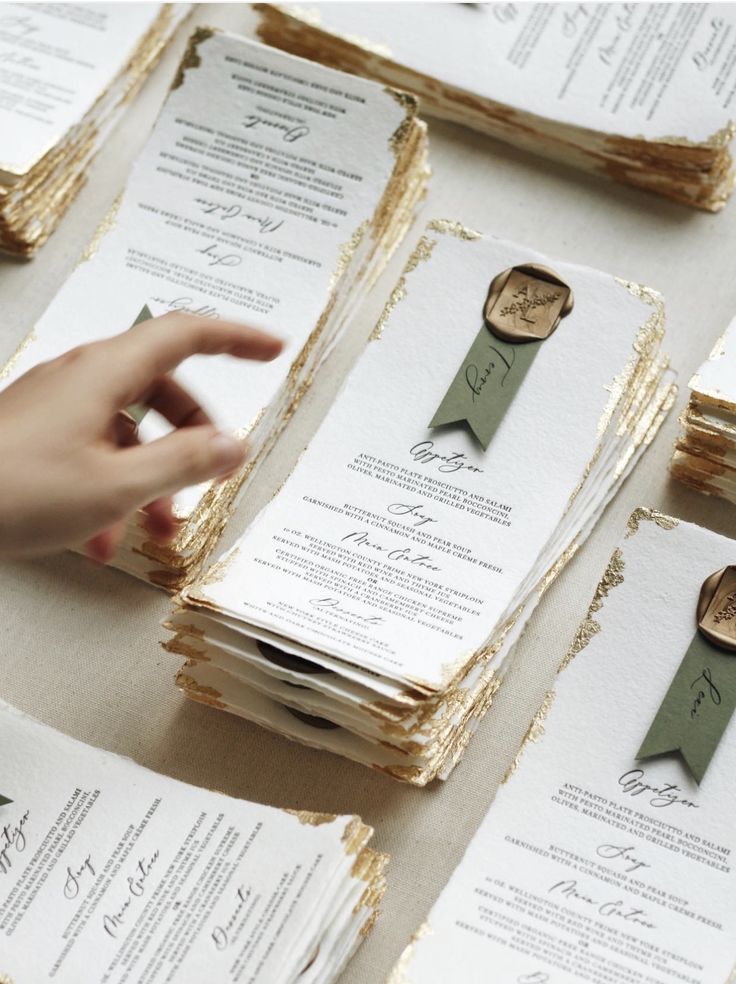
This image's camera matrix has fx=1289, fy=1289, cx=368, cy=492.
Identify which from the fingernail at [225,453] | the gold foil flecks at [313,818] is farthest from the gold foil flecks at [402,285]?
the gold foil flecks at [313,818]

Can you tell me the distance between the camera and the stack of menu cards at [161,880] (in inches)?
38.8

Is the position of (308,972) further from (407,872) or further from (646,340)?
(646,340)

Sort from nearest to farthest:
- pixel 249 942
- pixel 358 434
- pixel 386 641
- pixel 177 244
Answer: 1. pixel 249 942
2. pixel 386 641
3. pixel 358 434
4. pixel 177 244

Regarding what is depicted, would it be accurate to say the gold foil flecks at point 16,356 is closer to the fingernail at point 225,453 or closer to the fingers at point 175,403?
the fingers at point 175,403

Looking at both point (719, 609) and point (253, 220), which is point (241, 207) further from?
point (719, 609)

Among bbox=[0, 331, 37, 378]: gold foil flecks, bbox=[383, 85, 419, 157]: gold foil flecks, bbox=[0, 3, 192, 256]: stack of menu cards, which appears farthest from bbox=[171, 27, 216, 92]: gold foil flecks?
bbox=[0, 331, 37, 378]: gold foil flecks

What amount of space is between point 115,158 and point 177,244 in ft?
0.79

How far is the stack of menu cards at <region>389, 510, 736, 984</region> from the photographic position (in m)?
1.00

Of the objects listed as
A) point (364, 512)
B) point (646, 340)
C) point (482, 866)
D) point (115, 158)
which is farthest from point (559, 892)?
point (115, 158)

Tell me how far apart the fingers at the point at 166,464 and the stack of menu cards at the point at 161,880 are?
292 mm

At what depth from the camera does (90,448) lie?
92 centimetres

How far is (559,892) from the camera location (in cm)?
103

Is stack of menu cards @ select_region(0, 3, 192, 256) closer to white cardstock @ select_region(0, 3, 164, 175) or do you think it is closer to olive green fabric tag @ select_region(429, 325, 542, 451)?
white cardstock @ select_region(0, 3, 164, 175)

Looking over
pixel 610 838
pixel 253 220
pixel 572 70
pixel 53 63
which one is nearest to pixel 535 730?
pixel 610 838
